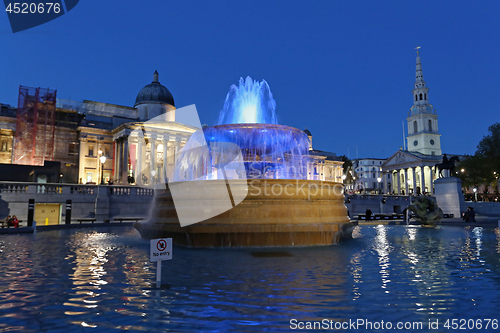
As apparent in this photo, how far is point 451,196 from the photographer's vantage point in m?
28.2

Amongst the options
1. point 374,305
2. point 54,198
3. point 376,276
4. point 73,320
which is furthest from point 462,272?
point 54,198

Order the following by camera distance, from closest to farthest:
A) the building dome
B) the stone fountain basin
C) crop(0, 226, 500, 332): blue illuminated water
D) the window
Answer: crop(0, 226, 500, 332): blue illuminated water
the stone fountain basin
the window
the building dome

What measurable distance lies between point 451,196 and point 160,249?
2926cm

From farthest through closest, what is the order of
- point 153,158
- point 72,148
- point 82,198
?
point 72,148 → point 153,158 → point 82,198

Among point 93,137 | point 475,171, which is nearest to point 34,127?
point 93,137

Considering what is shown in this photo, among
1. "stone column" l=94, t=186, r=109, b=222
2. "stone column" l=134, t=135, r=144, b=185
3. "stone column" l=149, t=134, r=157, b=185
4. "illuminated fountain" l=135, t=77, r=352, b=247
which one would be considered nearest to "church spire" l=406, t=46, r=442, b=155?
"stone column" l=149, t=134, r=157, b=185

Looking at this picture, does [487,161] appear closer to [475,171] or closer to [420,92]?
[475,171]

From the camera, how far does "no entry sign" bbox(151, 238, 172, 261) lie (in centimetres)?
477

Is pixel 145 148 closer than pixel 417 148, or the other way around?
pixel 145 148

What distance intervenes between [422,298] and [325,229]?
5.35 m

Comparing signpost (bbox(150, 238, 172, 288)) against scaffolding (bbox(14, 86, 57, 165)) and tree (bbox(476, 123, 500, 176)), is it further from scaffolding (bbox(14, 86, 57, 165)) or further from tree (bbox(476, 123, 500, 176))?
tree (bbox(476, 123, 500, 176))

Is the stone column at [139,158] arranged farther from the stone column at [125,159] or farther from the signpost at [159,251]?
the signpost at [159,251]

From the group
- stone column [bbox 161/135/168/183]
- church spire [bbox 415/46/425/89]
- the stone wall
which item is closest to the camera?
the stone wall

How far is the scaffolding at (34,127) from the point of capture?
152ft
